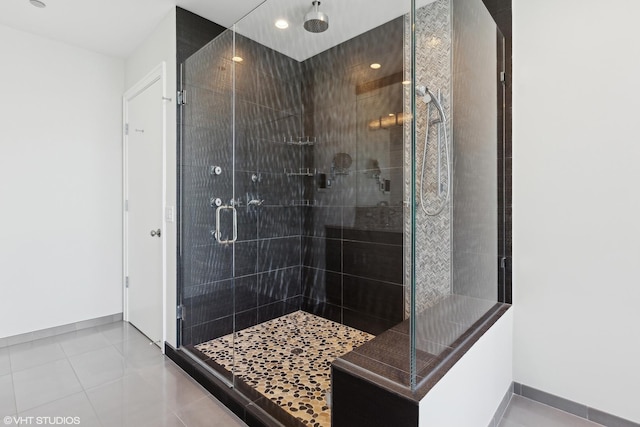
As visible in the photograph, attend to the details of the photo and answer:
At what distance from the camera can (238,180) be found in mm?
2551

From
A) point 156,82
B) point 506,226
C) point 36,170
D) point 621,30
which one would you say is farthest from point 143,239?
point 621,30

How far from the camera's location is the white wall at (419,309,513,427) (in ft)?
3.78

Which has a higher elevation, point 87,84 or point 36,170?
point 87,84

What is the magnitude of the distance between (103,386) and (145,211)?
1390 millimetres

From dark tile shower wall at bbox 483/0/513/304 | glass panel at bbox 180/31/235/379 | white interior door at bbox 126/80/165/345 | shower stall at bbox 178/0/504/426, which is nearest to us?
shower stall at bbox 178/0/504/426

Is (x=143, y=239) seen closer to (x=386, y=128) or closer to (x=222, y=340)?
(x=222, y=340)

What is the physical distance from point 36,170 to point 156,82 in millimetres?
1304

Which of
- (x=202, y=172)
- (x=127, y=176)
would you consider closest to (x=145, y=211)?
(x=127, y=176)

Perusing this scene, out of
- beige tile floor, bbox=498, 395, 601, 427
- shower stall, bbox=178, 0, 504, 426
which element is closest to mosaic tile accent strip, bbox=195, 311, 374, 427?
shower stall, bbox=178, 0, 504, 426

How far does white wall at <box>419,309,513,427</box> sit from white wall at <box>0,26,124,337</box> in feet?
10.6

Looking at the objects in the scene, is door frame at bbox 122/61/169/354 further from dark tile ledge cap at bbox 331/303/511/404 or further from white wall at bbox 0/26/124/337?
dark tile ledge cap at bbox 331/303/511/404

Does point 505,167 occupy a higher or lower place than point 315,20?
lower

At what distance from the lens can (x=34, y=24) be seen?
2.61 m

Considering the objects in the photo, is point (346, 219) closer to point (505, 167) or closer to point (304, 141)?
point (304, 141)
